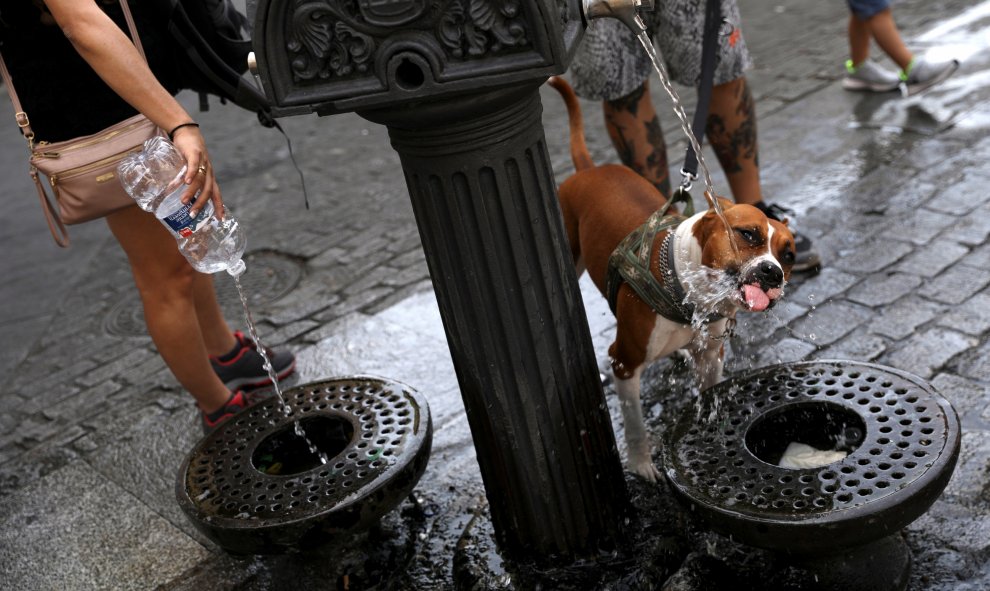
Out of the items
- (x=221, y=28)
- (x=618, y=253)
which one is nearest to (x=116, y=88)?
(x=221, y=28)

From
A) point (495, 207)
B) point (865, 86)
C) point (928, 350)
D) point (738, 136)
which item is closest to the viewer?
point (495, 207)

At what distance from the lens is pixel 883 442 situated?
2236 millimetres

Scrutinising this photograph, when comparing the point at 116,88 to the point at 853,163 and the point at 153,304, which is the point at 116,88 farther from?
the point at 853,163

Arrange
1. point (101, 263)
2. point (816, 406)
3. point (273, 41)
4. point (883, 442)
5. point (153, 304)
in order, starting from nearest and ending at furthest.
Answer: point (273, 41)
point (883, 442)
point (816, 406)
point (153, 304)
point (101, 263)

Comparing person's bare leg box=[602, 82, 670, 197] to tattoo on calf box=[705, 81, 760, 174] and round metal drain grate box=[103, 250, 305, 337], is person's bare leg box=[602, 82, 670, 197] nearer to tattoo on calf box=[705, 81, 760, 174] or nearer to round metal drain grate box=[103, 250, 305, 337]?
tattoo on calf box=[705, 81, 760, 174]

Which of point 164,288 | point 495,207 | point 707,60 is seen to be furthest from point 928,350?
point 164,288

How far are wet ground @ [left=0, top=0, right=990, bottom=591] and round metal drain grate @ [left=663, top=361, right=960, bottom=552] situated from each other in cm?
22

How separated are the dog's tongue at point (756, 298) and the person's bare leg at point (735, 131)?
176 cm

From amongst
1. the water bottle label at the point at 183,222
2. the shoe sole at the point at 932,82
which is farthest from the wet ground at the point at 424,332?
the water bottle label at the point at 183,222

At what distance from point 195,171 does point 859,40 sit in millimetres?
4381

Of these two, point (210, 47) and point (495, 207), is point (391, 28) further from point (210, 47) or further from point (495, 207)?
point (210, 47)

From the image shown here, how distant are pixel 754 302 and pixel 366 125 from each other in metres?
5.20

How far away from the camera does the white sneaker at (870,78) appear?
5.59 meters

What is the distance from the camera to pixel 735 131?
3938 mm
